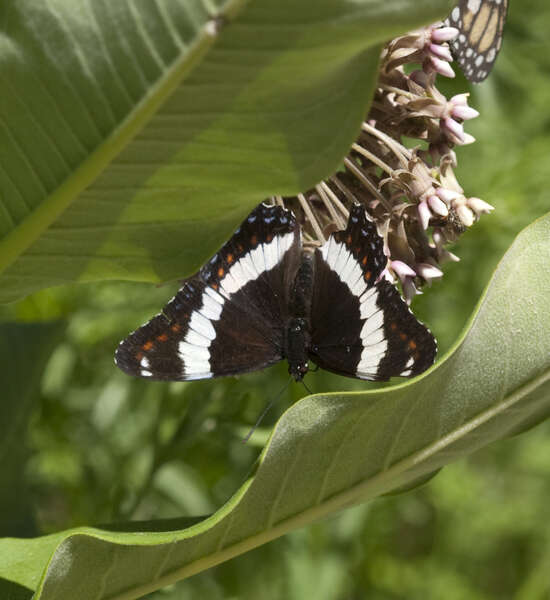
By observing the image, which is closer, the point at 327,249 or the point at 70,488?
the point at 327,249

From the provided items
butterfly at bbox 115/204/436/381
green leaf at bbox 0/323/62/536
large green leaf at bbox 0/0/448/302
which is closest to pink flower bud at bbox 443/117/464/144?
butterfly at bbox 115/204/436/381

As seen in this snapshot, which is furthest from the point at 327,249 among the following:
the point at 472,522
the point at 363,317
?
the point at 472,522

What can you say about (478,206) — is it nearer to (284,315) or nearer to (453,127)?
(453,127)

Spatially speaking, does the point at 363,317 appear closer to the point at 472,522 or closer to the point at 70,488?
the point at 70,488

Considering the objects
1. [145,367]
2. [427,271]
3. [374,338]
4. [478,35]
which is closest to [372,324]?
[374,338]

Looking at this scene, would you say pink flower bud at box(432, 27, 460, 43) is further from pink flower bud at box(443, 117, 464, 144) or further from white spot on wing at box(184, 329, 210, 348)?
white spot on wing at box(184, 329, 210, 348)
